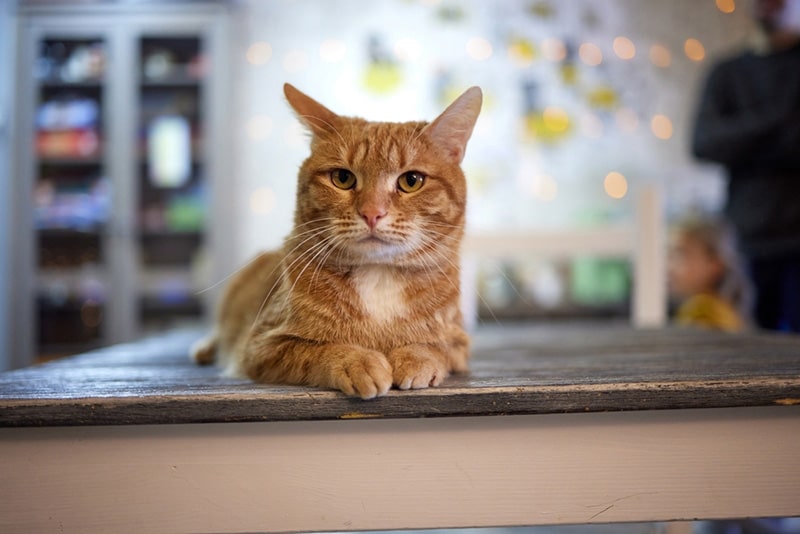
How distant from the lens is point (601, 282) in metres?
3.78

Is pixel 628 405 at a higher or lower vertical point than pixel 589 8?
lower

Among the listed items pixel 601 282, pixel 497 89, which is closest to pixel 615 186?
pixel 601 282

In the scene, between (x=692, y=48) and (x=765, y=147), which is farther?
(x=692, y=48)

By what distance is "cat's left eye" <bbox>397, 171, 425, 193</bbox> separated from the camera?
1.01 meters

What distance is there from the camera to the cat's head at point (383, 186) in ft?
3.13

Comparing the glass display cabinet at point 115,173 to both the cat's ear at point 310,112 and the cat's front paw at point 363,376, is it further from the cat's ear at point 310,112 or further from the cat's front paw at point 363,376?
the cat's front paw at point 363,376

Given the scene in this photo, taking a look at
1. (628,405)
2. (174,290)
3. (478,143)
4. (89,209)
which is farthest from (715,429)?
(89,209)

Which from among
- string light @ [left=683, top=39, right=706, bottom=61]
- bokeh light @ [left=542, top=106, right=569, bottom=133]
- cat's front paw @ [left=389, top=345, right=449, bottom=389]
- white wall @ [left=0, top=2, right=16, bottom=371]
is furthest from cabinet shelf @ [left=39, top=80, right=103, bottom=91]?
string light @ [left=683, top=39, right=706, bottom=61]

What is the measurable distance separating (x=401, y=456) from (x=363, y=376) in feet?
0.41

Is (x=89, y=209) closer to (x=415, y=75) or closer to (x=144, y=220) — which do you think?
(x=144, y=220)

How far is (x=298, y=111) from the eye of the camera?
1074 millimetres

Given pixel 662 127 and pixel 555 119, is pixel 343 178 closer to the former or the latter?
pixel 555 119

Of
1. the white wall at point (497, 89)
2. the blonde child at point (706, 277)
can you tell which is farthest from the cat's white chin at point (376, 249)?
the white wall at point (497, 89)

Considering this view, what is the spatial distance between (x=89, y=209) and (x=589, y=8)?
135 inches
